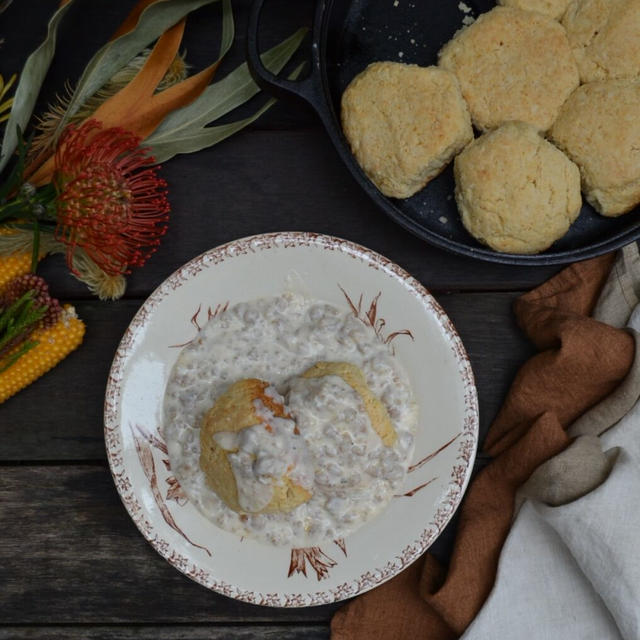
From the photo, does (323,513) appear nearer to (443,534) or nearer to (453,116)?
(443,534)

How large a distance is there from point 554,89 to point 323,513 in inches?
37.8

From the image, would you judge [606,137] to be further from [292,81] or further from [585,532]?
[585,532]

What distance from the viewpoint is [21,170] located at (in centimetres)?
138

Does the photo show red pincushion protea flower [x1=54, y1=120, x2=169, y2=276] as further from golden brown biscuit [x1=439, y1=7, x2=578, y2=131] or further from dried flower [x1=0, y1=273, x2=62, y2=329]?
golden brown biscuit [x1=439, y1=7, x2=578, y2=131]

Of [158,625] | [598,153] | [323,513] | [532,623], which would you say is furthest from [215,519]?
[598,153]

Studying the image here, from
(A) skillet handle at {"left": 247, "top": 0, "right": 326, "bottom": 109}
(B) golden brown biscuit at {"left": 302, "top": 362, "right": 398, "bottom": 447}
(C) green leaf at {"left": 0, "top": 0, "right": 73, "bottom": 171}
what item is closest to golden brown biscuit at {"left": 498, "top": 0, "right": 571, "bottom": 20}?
(A) skillet handle at {"left": 247, "top": 0, "right": 326, "bottom": 109}

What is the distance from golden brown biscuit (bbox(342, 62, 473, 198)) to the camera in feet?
4.43

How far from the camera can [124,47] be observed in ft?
4.87

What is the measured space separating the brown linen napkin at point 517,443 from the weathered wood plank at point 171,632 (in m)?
0.09

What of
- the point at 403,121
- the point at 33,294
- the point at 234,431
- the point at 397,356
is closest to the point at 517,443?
the point at 397,356

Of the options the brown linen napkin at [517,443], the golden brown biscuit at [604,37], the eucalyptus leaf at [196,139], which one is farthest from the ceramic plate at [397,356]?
the golden brown biscuit at [604,37]

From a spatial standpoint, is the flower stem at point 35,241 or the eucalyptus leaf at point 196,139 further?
Answer: the eucalyptus leaf at point 196,139

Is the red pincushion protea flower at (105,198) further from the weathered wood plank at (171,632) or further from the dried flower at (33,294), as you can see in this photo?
the weathered wood plank at (171,632)

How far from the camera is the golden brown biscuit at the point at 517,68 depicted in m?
1.38
